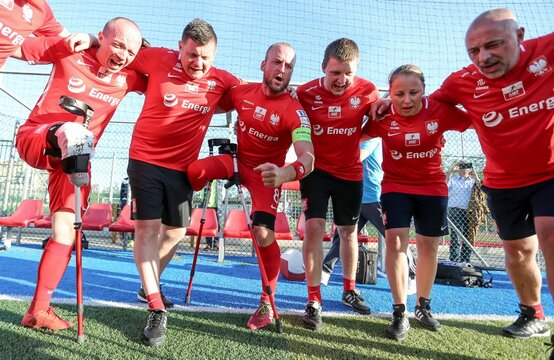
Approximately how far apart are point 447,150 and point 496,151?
4.98 m

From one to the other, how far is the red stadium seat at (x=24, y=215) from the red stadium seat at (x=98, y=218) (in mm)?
907

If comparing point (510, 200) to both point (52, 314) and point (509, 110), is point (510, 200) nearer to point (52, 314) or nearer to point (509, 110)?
point (509, 110)

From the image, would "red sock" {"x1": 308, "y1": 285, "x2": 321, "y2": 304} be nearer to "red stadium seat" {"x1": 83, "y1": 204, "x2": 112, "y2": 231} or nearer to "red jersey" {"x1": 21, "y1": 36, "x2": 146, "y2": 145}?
"red jersey" {"x1": 21, "y1": 36, "x2": 146, "y2": 145}

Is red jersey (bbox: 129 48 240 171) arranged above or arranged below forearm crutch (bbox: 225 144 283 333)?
above

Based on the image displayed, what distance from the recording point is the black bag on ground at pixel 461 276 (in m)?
4.80

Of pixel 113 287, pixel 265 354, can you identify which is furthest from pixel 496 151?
pixel 113 287

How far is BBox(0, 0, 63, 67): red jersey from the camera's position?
103 inches

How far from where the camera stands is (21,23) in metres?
2.71

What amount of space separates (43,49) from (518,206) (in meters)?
3.36

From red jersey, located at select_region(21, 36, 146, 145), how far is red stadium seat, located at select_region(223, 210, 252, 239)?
376 centimetres

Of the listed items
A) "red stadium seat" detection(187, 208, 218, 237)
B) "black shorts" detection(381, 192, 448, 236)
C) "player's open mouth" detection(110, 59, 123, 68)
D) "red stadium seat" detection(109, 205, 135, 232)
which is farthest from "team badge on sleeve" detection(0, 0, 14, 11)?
"red stadium seat" detection(109, 205, 135, 232)

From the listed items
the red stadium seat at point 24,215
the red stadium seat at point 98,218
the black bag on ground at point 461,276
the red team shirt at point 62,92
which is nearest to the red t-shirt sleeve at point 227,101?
the red team shirt at point 62,92

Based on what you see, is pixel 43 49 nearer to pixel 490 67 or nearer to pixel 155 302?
pixel 155 302

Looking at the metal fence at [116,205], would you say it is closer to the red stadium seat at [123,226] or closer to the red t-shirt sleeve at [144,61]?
the red stadium seat at [123,226]
